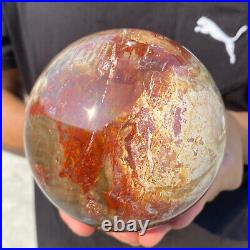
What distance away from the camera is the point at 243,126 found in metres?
0.93

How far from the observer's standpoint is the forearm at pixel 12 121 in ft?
3.12

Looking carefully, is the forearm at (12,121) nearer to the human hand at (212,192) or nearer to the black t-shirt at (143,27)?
the black t-shirt at (143,27)

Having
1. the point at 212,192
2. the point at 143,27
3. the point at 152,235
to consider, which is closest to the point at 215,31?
the point at 143,27

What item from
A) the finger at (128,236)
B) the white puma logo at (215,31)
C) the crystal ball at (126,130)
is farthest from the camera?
the white puma logo at (215,31)

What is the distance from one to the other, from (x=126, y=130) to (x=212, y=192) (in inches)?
13.8

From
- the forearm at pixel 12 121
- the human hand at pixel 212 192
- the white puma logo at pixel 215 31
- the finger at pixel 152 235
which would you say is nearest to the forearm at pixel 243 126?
the human hand at pixel 212 192

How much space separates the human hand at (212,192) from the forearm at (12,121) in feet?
0.77

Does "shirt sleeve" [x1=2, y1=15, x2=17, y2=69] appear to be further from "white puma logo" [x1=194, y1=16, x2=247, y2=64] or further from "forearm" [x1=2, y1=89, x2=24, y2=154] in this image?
"white puma logo" [x1=194, y1=16, x2=247, y2=64]

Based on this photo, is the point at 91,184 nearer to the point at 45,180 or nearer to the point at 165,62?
the point at 45,180

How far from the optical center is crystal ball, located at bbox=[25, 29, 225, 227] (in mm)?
551

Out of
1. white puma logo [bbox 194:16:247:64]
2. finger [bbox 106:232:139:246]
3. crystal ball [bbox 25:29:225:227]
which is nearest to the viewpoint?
crystal ball [bbox 25:29:225:227]

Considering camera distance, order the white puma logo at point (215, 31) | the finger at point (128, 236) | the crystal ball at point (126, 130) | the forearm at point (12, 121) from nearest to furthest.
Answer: the crystal ball at point (126, 130) < the finger at point (128, 236) < the white puma logo at point (215, 31) < the forearm at point (12, 121)

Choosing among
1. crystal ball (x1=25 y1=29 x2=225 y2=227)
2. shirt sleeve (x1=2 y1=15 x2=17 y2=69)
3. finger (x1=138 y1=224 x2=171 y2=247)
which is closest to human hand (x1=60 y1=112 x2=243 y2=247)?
finger (x1=138 y1=224 x2=171 y2=247)

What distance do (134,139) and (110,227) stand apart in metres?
0.18
